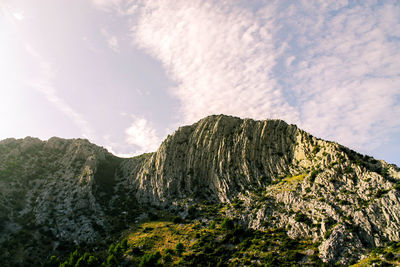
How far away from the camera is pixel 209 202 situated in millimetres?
92750

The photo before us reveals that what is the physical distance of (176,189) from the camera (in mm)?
103875

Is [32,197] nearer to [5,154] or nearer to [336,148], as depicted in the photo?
[5,154]

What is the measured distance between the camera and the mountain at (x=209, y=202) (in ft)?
192

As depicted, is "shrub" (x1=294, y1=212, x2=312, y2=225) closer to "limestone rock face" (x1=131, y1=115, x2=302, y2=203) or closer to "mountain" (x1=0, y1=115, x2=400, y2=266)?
"mountain" (x1=0, y1=115, x2=400, y2=266)

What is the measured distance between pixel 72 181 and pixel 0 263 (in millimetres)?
48879

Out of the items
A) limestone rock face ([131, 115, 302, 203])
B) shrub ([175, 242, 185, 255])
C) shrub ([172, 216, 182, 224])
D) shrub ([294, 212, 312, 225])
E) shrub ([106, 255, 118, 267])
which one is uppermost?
limestone rock face ([131, 115, 302, 203])

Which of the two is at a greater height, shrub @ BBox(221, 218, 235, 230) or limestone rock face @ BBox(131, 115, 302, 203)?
limestone rock face @ BBox(131, 115, 302, 203)

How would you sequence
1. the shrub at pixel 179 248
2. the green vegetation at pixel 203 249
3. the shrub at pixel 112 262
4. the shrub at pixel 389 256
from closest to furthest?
1. the shrub at pixel 389 256
2. the green vegetation at pixel 203 249
3. the shrub at pixel 112 262
4. the shrub at pixel 179 248

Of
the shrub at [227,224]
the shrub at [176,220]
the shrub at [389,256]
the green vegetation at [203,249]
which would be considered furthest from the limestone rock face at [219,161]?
the shrub at [389,256]

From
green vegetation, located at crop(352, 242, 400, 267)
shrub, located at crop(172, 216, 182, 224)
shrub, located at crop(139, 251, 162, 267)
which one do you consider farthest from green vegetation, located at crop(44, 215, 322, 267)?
green vegetation, located at crop(352, 242, 400, 267)

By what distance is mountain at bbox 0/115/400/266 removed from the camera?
58469mm

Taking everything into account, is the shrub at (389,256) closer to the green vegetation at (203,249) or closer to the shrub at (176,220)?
the green vegetation at (203,249)

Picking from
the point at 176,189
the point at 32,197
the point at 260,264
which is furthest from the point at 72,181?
the point at 260,264

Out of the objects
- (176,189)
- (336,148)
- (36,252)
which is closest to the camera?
(36,252)
